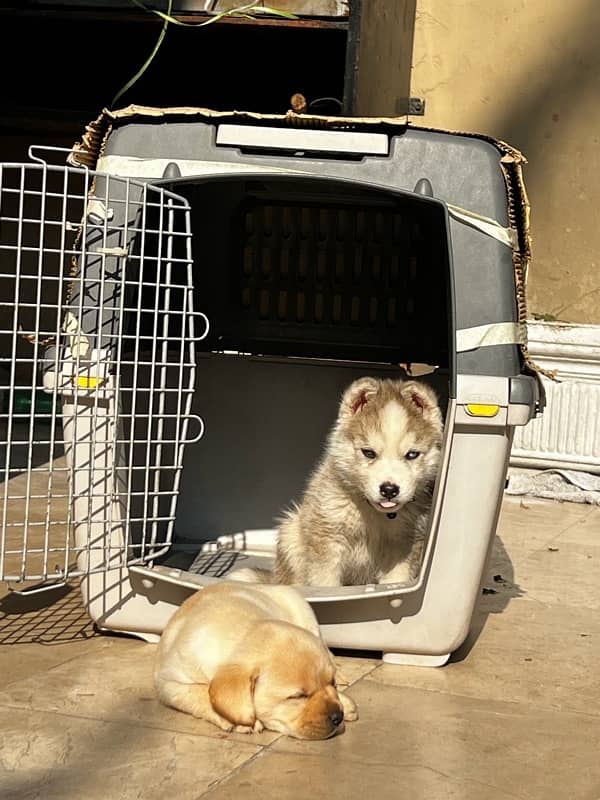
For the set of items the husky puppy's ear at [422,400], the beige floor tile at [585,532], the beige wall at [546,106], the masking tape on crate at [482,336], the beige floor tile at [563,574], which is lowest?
the beige floor tile at [563,574]

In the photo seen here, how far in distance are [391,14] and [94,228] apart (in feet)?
9.60

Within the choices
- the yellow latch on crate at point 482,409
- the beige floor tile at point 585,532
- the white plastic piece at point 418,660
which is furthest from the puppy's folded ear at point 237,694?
the beige floor tile at point 585,532

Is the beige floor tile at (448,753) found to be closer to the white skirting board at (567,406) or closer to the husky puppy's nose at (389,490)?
the husky puppy's nose at (389,490)

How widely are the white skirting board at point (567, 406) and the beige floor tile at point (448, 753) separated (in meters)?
3.18

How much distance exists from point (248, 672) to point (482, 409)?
0.88m

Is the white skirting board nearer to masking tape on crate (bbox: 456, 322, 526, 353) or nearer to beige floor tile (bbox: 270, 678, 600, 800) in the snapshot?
masking tape on crate (bbox: 456, 322, 526, 353)

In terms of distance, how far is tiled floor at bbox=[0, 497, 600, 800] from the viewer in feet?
6.83

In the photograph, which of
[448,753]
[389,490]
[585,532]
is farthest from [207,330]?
[585,532]

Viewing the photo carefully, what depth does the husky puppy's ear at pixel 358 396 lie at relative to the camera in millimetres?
3156

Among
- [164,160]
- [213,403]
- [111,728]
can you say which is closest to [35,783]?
[111,728]

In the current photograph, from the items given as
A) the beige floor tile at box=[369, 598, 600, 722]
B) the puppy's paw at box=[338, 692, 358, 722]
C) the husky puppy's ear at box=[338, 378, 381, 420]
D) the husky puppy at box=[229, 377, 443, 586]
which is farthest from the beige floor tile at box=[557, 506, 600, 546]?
the puppy's paw at box=[338, 692, 358, 722]

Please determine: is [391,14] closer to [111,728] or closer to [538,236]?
[538,236]

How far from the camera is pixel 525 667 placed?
2883 mm

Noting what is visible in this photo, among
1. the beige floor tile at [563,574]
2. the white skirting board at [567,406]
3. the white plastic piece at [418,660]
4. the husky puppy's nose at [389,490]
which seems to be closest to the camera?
the white plastic piece at [418,660]
